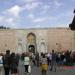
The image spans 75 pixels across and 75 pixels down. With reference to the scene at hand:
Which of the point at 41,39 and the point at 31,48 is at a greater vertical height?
the point at 41,39

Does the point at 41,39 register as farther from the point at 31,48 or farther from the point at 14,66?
the point at 14,66

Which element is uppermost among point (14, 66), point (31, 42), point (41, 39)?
point (41, 39)

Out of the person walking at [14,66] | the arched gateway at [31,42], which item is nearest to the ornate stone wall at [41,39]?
the arched gateway at [31,42]

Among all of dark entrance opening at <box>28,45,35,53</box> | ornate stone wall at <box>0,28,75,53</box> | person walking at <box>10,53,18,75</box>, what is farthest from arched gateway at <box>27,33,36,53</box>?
person walking at <box>10,53,18,75</box>

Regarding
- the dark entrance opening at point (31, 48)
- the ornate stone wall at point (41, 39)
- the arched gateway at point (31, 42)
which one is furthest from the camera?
the dark entrance opening at point (31, 48)

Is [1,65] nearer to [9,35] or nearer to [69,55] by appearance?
[69,55]

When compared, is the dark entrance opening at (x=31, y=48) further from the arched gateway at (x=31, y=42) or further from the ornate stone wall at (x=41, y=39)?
the ornate stone wall at (x=41, y=39)

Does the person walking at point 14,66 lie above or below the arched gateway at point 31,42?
below

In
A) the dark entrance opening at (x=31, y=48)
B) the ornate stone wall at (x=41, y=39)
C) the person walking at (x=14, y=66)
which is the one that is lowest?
the person walking at (x=14, y=66)

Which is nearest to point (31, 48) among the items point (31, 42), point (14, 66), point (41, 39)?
point (31, 42)

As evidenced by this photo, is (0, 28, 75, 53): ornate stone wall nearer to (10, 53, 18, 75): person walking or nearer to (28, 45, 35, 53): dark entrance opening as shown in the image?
(28, 45, 35, 53): dark entrance opening

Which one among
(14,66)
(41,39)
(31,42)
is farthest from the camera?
(31,42)

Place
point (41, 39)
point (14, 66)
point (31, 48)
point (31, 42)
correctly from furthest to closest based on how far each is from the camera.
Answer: point (31, 48), point (31, 42), point (41, 39), point (14, 66)

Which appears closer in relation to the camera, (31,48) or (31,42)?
(31,42)
